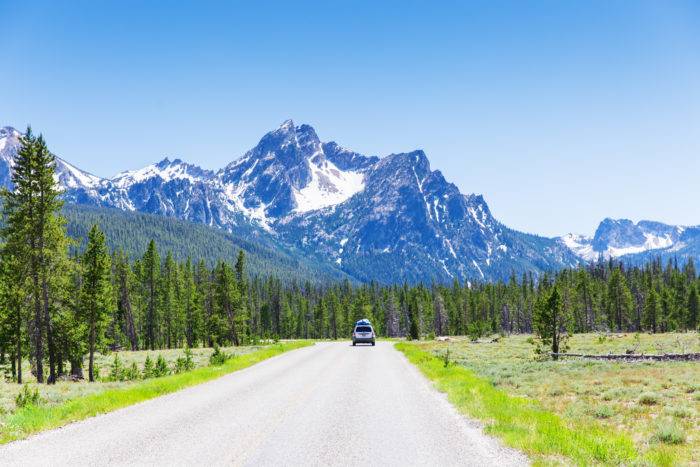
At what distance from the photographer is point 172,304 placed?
92938 millimetres

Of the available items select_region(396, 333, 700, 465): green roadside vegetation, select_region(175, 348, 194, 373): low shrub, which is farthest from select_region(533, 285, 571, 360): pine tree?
select_region(175, 348, 194, 373): low shrub

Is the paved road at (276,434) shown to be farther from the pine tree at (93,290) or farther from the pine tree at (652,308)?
the pine tree at (652,308)

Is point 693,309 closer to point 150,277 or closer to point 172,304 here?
point 172,304

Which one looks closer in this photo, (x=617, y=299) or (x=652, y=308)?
(x=652, y=308)

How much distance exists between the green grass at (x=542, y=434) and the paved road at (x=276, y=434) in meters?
0.50

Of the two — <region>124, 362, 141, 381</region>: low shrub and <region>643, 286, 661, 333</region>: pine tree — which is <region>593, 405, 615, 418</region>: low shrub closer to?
<region>124, 362, 141, 381</region>: low shrub

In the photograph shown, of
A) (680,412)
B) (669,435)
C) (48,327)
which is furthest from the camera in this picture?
(48,327)

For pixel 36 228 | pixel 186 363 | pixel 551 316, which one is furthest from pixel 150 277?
pixel 551 316

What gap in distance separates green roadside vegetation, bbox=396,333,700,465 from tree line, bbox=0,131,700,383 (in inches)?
574

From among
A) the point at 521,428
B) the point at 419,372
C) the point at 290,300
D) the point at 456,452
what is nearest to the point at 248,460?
the point at 456,452

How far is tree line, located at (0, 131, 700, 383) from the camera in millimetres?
34812

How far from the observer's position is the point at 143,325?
102938 millimetres

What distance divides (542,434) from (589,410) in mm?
6241

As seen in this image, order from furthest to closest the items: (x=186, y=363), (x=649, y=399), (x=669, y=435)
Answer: (x=186, y=363) → (x=649, y=399) → (x=669, y=435)
